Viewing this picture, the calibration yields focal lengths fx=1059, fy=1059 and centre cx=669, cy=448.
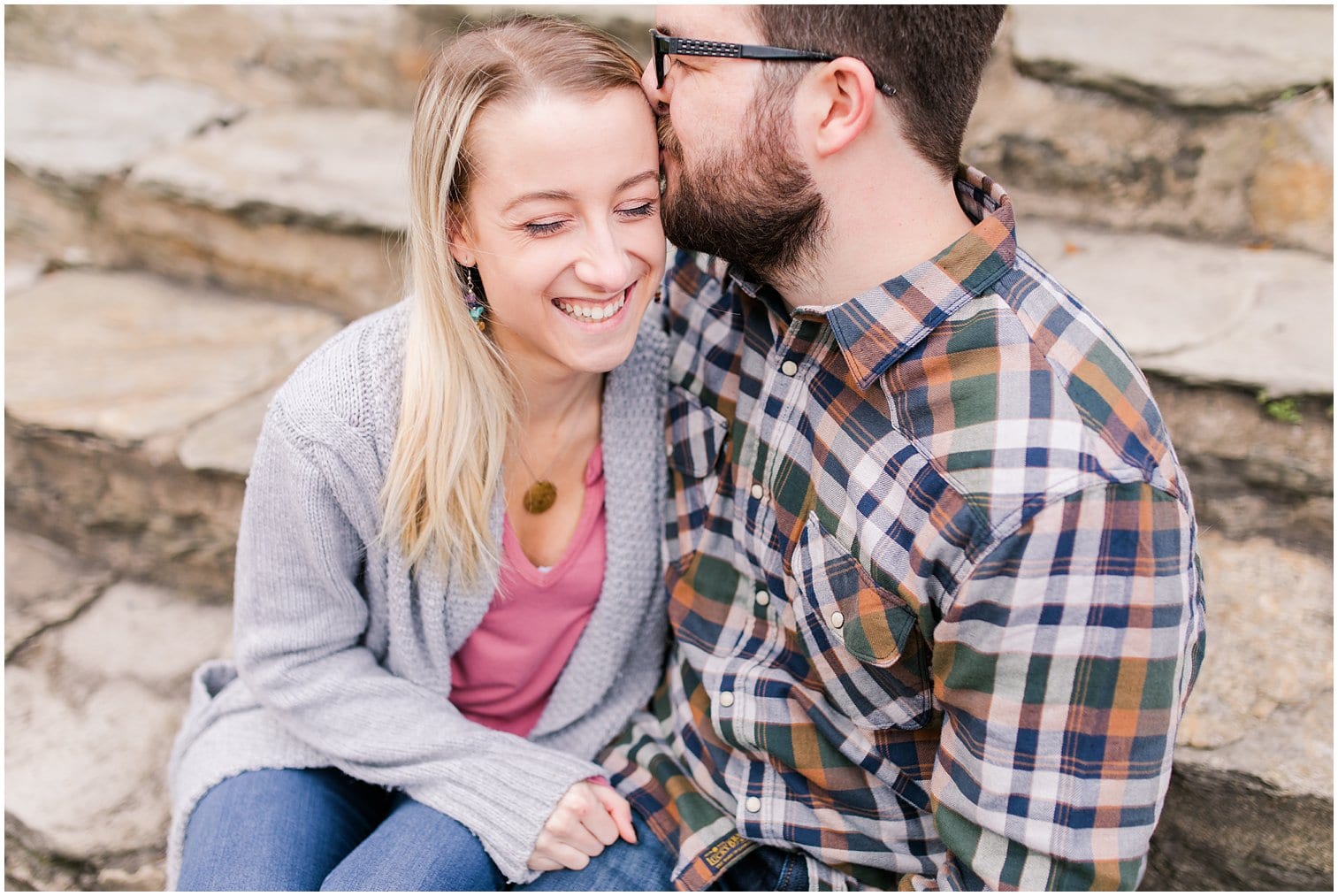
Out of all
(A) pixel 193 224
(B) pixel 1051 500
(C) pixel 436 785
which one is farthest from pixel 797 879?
(A) pixel 193 224

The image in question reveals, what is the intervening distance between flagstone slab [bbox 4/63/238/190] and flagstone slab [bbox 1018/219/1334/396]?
2321mm

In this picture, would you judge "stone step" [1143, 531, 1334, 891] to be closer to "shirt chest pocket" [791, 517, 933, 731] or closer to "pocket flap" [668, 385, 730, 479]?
"shirt chest pocket" [791, 517, 933, 731]

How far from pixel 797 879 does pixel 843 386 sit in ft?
2.40

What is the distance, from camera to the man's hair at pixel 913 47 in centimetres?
132

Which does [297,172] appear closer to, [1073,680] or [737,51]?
[737,51]

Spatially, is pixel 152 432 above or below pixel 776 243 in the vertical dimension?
below

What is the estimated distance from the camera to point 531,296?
145 cm

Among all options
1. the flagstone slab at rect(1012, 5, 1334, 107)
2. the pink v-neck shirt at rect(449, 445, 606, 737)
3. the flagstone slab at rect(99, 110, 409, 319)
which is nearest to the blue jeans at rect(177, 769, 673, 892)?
the pink v-neck shirt at rect(449, 445, 606, 737)

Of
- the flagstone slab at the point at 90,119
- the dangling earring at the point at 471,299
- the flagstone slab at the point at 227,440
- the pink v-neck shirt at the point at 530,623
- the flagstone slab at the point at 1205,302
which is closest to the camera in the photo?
the dangling earring at the point at 471,299

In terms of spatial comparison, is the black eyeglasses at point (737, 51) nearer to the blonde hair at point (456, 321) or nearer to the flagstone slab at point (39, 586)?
the blonde hair at point (456, 321)

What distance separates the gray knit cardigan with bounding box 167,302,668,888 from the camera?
152cm

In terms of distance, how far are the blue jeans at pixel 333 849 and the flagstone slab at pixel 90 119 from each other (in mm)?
1907

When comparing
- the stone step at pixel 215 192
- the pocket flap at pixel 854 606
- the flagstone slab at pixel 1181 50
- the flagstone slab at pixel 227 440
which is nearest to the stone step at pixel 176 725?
the flagstone slab at pixel 227 440

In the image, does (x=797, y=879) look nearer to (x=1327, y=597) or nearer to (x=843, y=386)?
(x=843, y=386)
